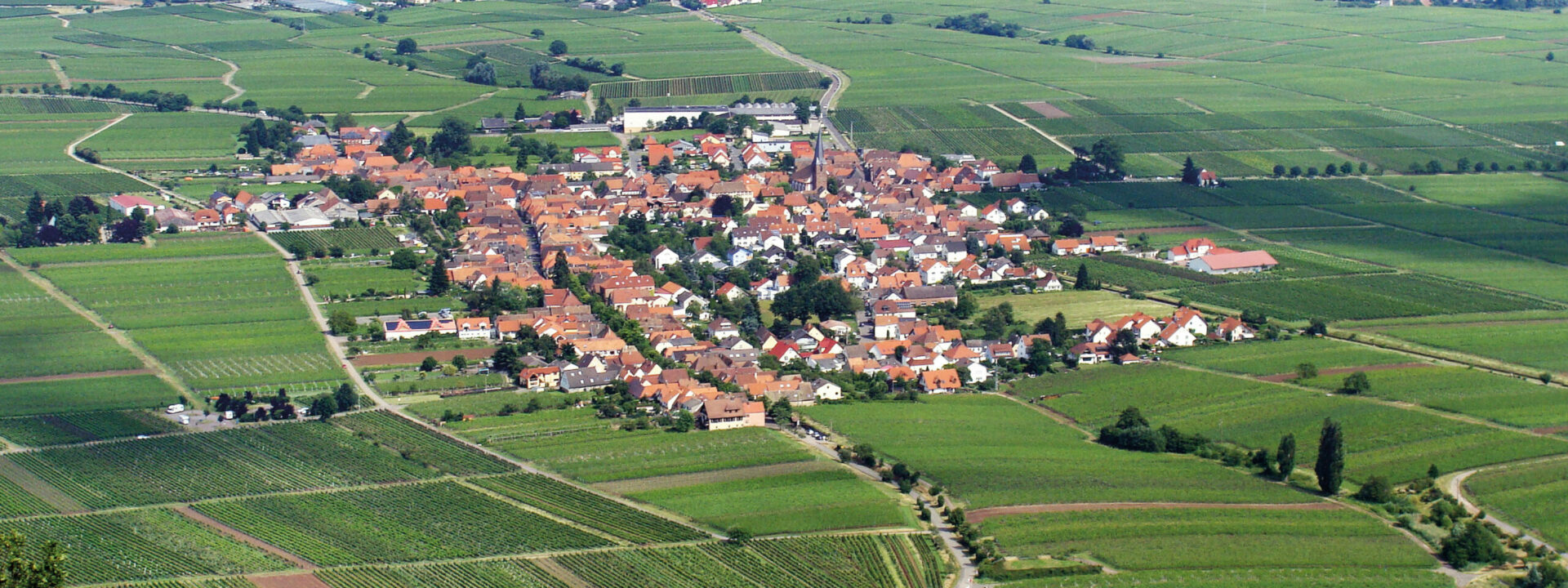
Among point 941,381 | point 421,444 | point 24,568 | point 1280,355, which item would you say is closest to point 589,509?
point 421,444

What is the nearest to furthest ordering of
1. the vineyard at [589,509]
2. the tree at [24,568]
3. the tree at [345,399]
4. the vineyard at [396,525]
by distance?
the tree at [24,568]
the vineyard at [396,525]
the vineyard at [589,509]
the tree at [345,399]

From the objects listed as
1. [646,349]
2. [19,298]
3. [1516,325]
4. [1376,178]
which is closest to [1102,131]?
[1376,178]

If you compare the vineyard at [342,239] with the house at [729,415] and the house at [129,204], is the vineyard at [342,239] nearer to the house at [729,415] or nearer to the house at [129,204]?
the house at [129,204]

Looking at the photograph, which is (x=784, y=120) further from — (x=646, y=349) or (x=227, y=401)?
(x=227, y=401)

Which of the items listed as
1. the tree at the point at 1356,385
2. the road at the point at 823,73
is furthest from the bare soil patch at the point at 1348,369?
the road at the point at 823,73

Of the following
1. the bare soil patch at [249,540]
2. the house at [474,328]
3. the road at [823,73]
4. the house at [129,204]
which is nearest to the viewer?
the bare soil patch at [249,540]

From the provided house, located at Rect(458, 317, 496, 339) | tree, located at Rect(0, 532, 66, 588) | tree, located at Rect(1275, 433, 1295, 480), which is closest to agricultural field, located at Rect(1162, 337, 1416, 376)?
tree, located at Rect(1275, 433, 1295, 480)
